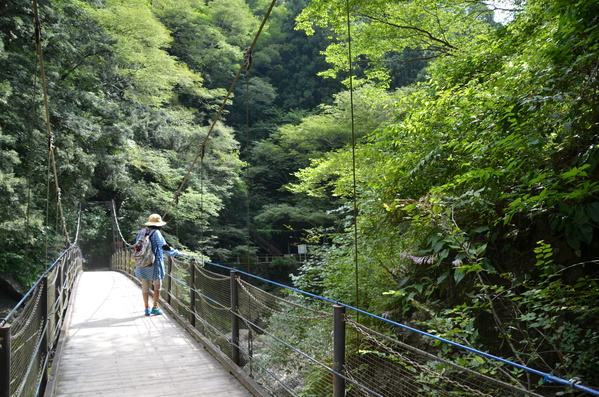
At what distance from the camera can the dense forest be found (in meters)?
2.56

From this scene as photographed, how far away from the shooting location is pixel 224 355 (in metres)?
3.43

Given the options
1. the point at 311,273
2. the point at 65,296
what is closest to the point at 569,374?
the point at 311,273

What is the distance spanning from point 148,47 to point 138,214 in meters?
6.23

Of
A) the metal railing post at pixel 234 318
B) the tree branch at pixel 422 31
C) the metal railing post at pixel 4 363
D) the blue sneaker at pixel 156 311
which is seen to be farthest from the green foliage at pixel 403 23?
the metal railing post at pixel 4 363

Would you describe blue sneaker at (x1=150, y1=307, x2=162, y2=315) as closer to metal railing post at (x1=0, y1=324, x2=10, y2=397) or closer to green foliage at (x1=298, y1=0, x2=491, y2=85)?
metal railing post at (x1=0, y1=324, x2=10, y2=397)

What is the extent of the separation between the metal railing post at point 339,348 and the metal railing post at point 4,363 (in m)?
1.35

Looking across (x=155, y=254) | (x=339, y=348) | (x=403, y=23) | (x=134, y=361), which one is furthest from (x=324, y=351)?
(x=403, y=23)

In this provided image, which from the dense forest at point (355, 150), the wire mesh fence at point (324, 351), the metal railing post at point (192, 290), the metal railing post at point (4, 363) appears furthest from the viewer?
the metal railing post at point (192, 290)

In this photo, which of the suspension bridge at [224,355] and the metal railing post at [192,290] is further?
the metal railing post at [192,290]

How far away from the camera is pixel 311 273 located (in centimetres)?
573

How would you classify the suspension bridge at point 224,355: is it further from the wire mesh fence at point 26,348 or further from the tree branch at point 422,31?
the tree branch at point 422,31

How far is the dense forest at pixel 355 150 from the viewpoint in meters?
2.56

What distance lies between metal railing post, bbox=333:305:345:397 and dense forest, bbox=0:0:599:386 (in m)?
0.26

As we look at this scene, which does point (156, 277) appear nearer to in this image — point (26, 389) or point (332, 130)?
point (26, 389)
